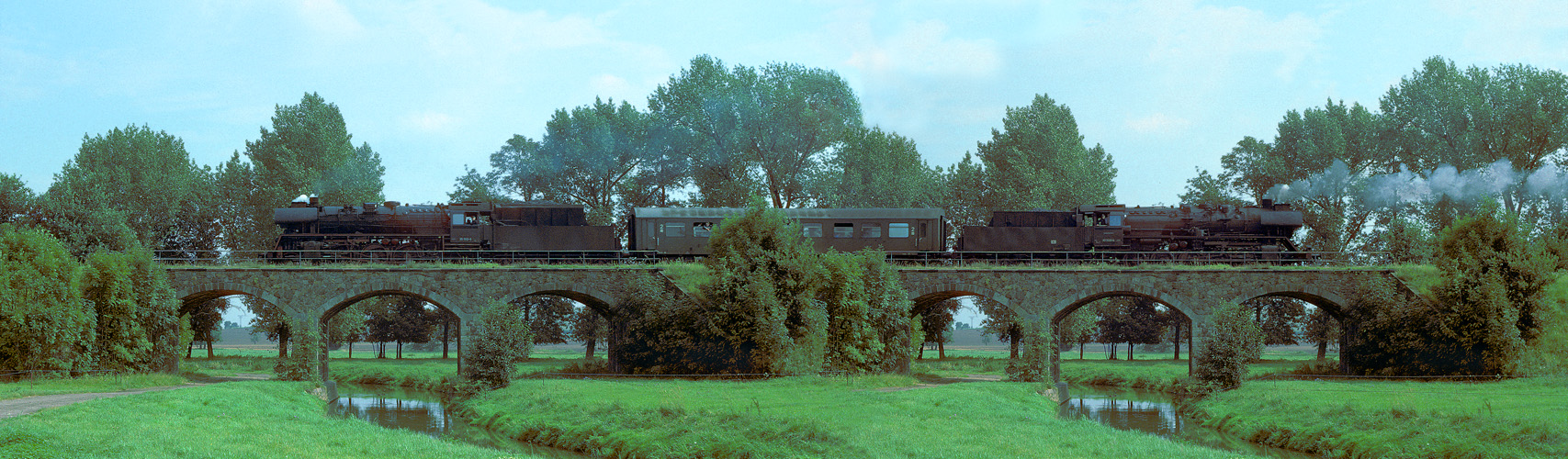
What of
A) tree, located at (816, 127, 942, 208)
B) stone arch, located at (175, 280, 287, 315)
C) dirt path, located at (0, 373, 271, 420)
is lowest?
dirt path, located at (0, 373, 271, 420)

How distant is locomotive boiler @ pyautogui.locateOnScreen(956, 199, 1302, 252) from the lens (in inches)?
1727

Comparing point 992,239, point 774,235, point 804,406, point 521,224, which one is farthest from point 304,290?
point 992,239

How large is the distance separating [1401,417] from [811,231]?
23845mm

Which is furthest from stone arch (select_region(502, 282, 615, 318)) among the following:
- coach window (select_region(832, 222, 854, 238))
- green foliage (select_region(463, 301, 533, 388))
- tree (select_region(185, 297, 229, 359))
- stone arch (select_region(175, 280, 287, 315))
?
tree (select_region(185, 297, 229, 359))

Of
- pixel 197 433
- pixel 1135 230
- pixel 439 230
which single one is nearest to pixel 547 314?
pixel 439 230

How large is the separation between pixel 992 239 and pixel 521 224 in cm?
2040

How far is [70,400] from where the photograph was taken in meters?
27.5

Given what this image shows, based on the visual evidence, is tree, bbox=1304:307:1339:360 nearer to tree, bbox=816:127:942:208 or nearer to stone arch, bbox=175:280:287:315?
tree, bbox=816:127:942:208

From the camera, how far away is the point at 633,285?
131 feet

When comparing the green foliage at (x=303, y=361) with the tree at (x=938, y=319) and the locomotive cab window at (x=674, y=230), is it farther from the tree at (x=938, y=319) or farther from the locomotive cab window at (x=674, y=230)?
the tree at (x=938, y=319)

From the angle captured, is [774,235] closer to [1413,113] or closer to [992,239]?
[992,239]

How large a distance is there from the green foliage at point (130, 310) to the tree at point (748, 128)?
2939 centimetres

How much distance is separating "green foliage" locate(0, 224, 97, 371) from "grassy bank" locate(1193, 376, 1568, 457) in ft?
123

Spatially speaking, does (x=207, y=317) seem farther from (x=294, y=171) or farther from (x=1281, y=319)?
(x=1281, y=319)
